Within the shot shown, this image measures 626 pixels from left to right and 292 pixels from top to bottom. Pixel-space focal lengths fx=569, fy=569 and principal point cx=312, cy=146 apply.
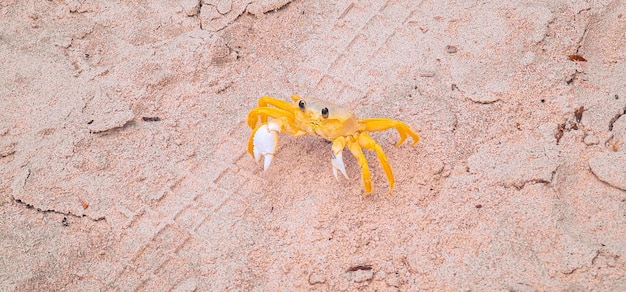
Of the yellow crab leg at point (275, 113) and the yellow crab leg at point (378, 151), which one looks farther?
the yellow crab leg at point (275, 113)

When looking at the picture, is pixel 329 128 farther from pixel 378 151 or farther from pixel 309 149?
pixel 309 149

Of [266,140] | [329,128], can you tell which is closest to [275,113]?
[266,140]

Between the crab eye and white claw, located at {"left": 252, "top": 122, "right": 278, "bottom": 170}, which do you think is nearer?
the crab eye

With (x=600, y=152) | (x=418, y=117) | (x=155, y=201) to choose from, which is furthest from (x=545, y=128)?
(x=155, y=201)

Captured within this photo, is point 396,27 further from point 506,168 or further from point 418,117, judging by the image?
point 506,168

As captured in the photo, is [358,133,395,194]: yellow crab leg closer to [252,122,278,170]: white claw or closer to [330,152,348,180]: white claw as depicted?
[330,152,348,180]: white claw

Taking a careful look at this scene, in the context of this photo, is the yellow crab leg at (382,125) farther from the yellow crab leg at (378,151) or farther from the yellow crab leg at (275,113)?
the yellow crab leg at (275,113)

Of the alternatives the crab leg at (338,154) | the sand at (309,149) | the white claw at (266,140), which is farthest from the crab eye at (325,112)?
the sand at (309,149)

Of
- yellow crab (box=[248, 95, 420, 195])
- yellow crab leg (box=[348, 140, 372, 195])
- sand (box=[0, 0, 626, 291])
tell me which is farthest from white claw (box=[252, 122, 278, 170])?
yellow crab leg (box=[348, 140, 372, 195])
